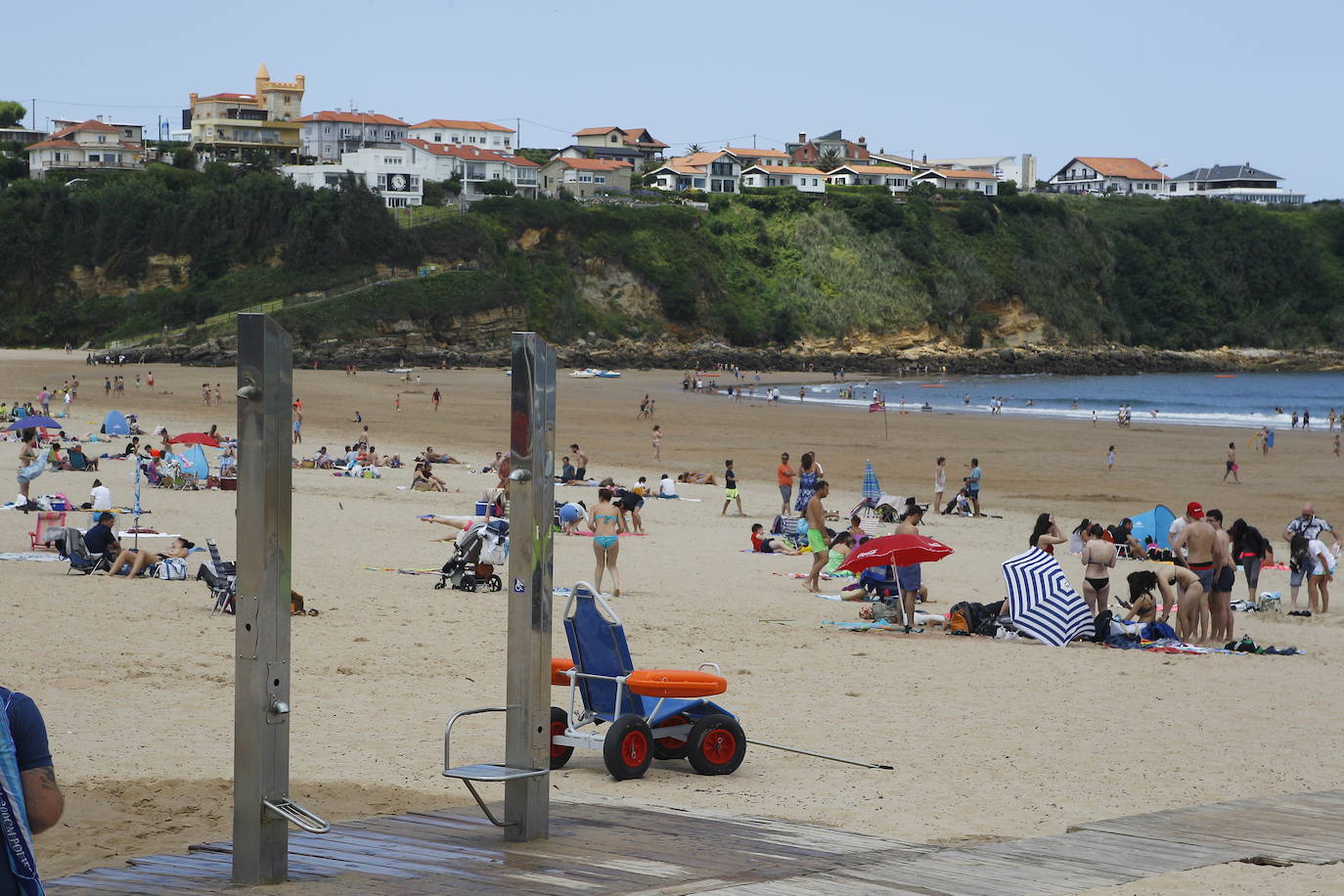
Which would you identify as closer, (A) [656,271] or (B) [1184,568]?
(B) [1184,568]

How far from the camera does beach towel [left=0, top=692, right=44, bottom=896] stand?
2.71 metres

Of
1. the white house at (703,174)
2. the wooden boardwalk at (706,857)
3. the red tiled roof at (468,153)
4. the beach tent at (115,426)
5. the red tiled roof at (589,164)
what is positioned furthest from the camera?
the white house at (703,174)

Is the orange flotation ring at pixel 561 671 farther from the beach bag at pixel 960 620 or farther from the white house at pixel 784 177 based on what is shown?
the white house at pixel 784 177

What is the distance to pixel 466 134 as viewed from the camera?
10800 centimetres

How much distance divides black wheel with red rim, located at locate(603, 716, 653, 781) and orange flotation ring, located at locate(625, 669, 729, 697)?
155 millimetres

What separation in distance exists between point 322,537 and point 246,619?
487 inches

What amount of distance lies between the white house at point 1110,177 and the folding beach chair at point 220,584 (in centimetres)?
13362

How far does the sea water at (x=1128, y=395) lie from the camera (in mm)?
49378

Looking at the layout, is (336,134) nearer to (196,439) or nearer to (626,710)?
(196,439)

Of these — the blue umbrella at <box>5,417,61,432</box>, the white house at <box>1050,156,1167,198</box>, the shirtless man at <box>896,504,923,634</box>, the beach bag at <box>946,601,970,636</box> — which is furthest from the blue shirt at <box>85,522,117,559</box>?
the white house at <box>1050,156,1167,198</box>

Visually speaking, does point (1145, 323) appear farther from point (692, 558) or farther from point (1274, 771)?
point (1274, 771)

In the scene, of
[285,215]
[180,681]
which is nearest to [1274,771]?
[180,681]

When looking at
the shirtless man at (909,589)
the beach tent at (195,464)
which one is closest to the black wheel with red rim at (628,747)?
the shirtless man at (909,589)

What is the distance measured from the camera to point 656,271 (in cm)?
8312
